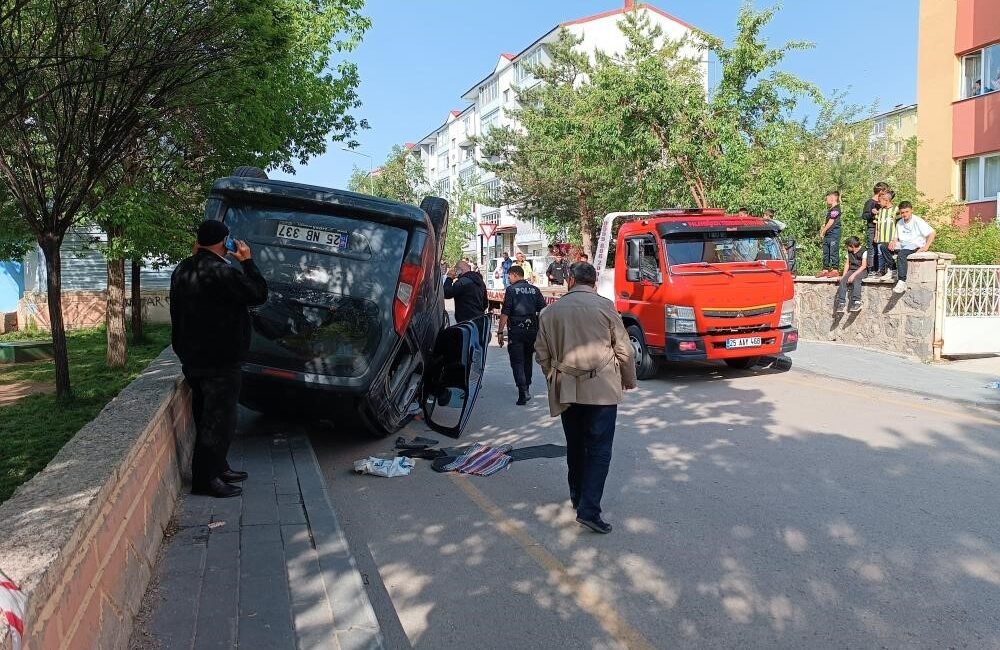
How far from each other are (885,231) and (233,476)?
1196 cm

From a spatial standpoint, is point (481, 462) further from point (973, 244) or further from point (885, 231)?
point (973, 244)

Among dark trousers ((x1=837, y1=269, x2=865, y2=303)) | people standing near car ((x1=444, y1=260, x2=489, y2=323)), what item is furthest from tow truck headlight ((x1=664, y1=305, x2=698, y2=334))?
dark trousers ((x1=837, y1=269, x2=865, y2=303))

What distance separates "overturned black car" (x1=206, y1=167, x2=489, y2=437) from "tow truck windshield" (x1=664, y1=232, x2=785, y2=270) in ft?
17.8

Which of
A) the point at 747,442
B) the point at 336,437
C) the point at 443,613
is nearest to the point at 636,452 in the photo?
the point at 747,442

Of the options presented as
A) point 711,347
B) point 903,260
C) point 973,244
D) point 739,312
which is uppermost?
point 973,244

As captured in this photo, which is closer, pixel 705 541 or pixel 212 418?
pixel 705 541

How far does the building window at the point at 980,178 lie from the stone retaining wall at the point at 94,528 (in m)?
24.3

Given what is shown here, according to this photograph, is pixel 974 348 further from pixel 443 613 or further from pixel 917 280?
pixel 443 613

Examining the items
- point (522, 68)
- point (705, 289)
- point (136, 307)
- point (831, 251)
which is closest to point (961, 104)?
point (831, 251)

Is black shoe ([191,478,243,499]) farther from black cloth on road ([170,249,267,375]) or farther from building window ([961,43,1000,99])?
building window ([961,43,1000,99])

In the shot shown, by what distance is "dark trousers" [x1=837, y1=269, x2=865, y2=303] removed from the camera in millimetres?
14219

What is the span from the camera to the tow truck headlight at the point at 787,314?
11594mm

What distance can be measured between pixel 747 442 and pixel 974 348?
23.3 feet

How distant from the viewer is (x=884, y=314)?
539 inches
